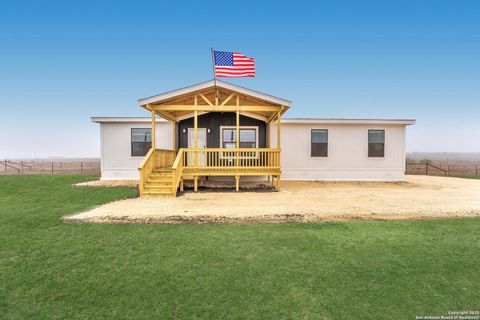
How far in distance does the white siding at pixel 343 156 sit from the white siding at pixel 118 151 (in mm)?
7219

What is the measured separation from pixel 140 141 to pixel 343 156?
1139 cm

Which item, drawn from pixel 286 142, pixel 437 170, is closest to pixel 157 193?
pixel 286 142

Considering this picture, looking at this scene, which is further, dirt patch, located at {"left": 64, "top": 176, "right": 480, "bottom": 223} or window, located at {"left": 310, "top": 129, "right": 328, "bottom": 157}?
window, located at {"left": 310, "top": 129, "right": 328, "bottom": 157}

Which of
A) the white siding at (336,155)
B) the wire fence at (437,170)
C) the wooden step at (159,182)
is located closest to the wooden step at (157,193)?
the wooden step at (159,182)

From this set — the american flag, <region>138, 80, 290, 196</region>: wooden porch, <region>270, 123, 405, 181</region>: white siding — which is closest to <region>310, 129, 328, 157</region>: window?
<region>270, 123, 405, 181</region>: white siding

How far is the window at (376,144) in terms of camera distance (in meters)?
13.0

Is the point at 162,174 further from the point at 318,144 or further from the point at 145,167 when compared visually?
the point at 318,144

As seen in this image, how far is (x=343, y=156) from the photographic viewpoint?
12.9 metres

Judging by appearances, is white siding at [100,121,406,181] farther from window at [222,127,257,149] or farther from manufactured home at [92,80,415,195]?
window at [222,127,257,149]

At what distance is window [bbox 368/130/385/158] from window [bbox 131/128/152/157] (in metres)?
12.3

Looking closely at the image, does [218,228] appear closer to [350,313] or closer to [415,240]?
[350,313]

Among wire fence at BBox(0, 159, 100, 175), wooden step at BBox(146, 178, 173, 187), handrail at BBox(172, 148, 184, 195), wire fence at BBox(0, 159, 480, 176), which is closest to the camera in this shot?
handrail at BBox(172, 148, 184, 195)

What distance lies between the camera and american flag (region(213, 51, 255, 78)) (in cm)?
877

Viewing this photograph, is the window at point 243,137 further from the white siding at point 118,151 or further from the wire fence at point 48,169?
the wire fence at point 48,169
